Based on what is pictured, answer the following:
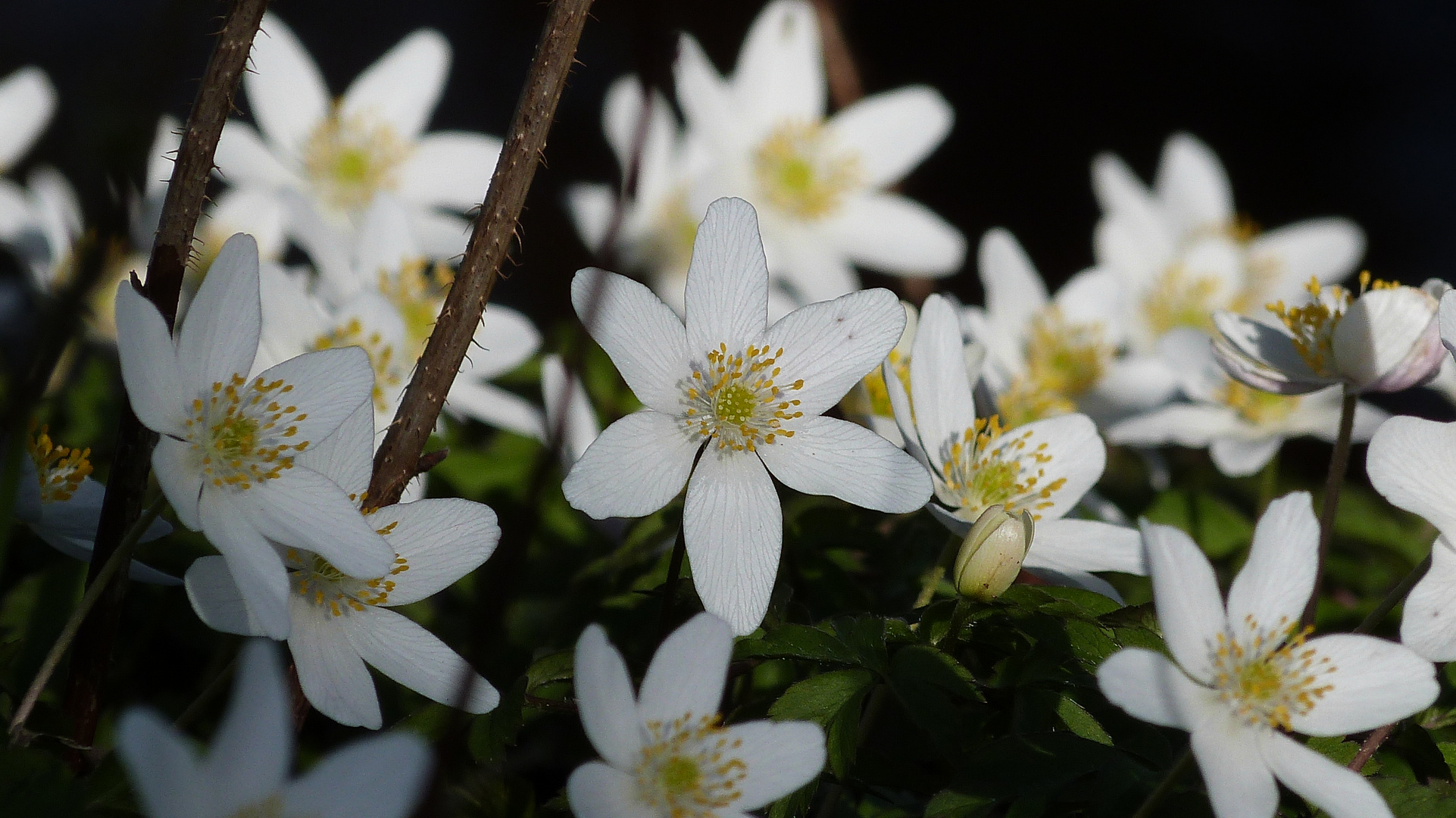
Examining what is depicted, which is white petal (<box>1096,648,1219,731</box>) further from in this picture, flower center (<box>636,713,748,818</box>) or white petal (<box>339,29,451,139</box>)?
white petal (<box>339,29,451,139</box>)

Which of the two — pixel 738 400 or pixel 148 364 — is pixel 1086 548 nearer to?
pixel 738 400

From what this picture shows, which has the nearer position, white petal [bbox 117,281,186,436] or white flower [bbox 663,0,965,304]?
white petal [bbox 117,281,186,436]

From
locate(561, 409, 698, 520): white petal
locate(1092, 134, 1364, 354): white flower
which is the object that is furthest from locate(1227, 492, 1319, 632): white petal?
locate(1092, 134, 1364, 354): white flower

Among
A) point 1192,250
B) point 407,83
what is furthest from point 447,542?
point 1192,250

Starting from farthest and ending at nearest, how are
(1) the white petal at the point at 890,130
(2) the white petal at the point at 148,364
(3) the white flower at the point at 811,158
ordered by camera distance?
(1) the white petal at the point at 890,130
(3) the white flower at the point at 811,158
(2) the white petal at the point at 148,364

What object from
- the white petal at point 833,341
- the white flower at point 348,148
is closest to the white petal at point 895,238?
the white flower at point 348,148

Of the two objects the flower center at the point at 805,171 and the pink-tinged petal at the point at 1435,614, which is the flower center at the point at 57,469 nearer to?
the pink-tinged petal at the point at 1435,614

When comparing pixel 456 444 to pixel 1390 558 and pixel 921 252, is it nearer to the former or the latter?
pixel 921 252
